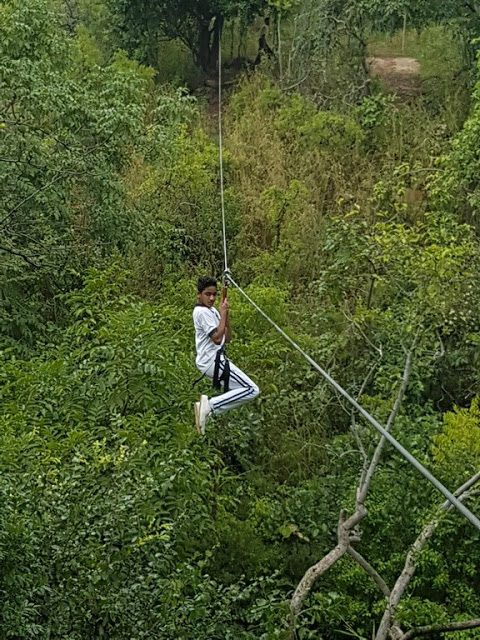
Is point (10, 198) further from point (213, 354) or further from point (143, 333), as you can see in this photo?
point (213, 354)

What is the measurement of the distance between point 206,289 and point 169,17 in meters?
11.4

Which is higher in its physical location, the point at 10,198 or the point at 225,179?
the point at 10,198

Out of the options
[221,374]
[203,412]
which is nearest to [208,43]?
[221,374]

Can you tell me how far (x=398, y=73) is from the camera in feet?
48.5

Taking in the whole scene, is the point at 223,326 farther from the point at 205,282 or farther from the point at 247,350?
the point at 247,350

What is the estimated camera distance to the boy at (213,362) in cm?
545

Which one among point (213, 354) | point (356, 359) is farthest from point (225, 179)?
point (213, 354)

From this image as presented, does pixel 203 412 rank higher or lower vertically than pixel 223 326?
lower

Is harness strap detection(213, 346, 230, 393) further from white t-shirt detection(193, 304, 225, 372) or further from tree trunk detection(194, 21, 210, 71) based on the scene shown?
tree trunk detection(194, 21, 210, 71)

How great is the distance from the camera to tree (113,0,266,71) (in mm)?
15070

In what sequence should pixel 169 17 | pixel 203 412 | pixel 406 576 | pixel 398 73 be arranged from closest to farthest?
pixel 406 576, pixel 203 412, pixel 398 73, pixel 169 17

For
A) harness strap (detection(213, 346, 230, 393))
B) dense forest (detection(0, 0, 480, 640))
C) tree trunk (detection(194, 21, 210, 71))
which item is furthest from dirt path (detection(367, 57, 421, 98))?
harness strap (detection(213, 346, 230, 393))

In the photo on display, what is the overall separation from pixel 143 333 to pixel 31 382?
0.88 m

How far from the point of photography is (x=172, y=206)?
422 inches
